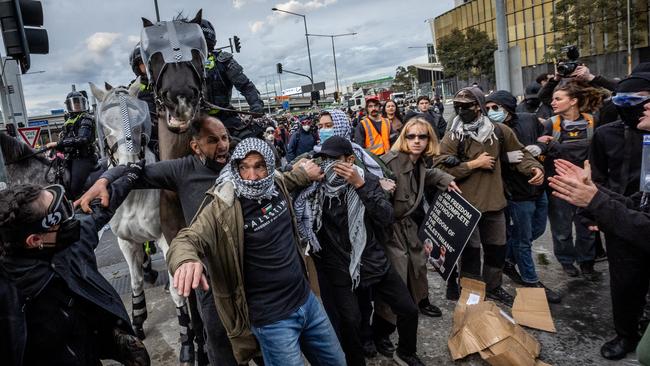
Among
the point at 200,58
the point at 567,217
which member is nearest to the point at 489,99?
the point at 567,217

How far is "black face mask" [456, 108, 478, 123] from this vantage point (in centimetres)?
429

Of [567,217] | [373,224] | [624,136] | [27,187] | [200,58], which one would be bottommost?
[567,217]

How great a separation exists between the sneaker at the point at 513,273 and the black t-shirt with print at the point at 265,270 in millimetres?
3157

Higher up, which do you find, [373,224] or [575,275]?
A: [373,224]

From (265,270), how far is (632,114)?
8.88 feet

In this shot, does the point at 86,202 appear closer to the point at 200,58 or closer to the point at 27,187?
the point at 27,187

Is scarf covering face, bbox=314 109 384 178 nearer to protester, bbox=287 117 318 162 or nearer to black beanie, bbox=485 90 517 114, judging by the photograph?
black beanie, bbox=485 90 517 114

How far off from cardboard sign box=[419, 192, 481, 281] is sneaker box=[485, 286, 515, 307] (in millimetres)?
944

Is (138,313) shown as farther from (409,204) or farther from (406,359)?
(409,204)

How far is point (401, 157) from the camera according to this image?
3.74 metres

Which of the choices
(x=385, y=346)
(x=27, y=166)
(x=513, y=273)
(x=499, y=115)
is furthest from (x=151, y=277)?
(x=499, y=115)

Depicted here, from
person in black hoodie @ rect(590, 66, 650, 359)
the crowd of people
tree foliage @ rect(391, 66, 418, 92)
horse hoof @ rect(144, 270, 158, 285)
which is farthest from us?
tree foliage @ rect(391, 66, 418, 92)

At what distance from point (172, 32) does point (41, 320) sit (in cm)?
188

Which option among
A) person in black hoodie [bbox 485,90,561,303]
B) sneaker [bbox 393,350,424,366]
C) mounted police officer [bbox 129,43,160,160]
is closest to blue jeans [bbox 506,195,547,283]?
person in black hoodie [bbox 485,90,561,303]
